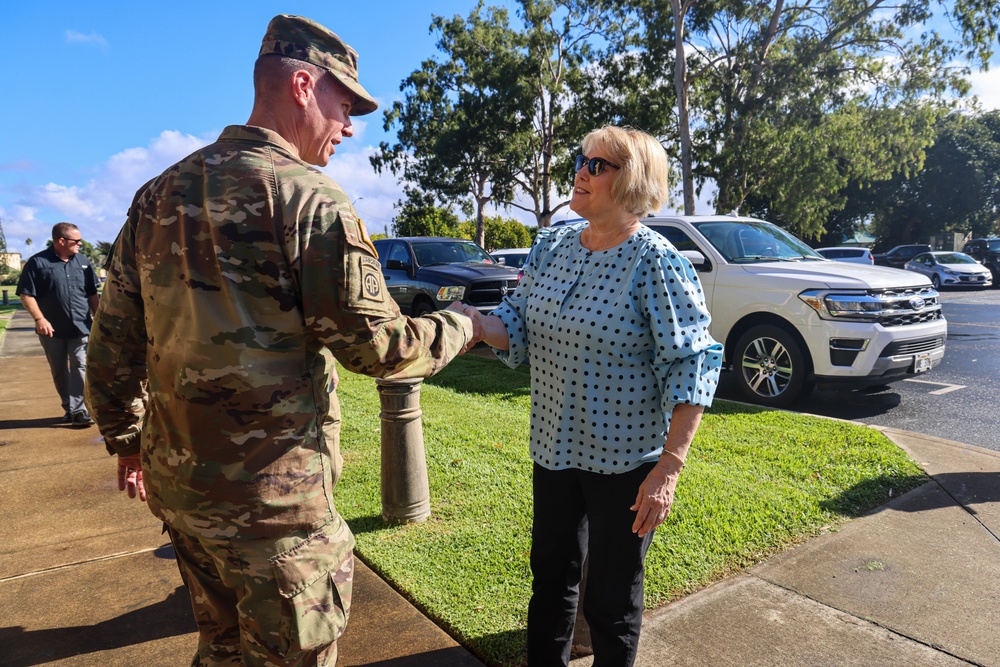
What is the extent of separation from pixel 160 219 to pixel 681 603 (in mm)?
2617

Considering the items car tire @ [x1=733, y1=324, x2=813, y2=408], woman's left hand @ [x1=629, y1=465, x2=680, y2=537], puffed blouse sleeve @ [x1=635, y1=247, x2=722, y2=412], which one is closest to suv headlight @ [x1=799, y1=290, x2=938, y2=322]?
car tire @ [x1=733, y1=324, x2=813, y2=408]

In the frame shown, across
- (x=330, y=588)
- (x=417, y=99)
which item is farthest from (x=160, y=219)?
(x=417, y=99)

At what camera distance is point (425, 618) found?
299 centimetres

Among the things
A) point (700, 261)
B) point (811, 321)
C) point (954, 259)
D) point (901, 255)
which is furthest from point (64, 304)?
point (901, 255)

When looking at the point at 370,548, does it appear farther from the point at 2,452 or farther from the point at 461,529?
the point at 2,452

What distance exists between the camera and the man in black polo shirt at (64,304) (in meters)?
6.40

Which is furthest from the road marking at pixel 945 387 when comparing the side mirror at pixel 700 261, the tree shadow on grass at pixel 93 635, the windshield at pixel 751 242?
the tree shadow on grass at pixel 93 635

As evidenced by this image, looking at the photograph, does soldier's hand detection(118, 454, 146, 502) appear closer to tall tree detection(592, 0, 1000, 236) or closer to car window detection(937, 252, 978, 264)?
tall tree detection(592, 0, 1000, 236)

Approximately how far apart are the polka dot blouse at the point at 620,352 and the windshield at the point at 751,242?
564cm

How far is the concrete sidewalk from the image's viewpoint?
8.91ft

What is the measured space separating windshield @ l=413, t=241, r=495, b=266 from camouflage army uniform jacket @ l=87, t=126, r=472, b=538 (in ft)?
31.4

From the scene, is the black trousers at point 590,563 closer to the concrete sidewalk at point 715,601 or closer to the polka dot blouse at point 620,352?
the polka dot blouse at point 620,352

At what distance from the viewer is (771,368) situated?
6.82 meters

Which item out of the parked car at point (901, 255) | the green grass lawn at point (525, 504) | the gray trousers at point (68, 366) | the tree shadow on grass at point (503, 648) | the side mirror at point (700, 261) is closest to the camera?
the tree shadow on grass at point (503, 648)
